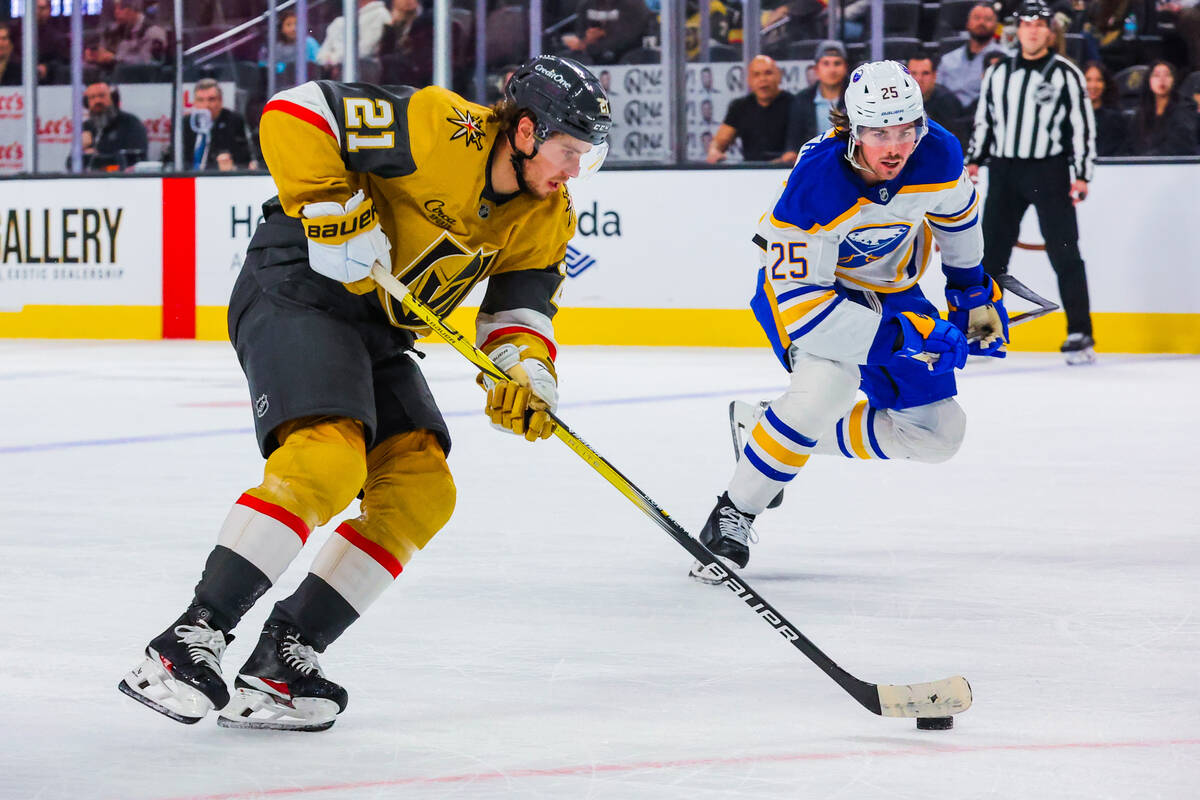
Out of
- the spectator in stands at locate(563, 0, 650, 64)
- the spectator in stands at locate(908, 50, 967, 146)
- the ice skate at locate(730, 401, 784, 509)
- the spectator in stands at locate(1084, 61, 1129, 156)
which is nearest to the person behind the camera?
the ice skate at locate(730, 401, 784, 509)

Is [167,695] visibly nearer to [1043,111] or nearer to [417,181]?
[417,181]

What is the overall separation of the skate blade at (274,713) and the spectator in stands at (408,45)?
7.46 m

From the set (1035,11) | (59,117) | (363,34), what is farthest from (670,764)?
(59,117)

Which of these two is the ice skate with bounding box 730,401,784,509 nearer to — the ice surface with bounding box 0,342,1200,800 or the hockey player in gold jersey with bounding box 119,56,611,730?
the ice surface with bounding box 0,342,1200,800

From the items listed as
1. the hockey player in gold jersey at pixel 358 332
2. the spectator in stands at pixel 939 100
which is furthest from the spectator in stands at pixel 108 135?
the hockey player in gold jersey at pixel 358 332

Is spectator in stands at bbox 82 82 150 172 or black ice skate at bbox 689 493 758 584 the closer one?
black ice skate at bbox 689 493 758 584

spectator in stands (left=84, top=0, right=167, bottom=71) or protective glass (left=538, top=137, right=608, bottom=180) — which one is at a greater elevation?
spectator in stands (left=84, top=0, right=167, bottom=71)

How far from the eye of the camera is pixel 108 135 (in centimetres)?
980

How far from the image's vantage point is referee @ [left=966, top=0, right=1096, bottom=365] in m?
7.52

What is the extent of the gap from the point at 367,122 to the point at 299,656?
710 mm

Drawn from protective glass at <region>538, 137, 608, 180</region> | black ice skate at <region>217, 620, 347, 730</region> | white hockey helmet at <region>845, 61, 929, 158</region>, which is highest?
white hockey helmet at <region>845, 61, 929, 158</region>

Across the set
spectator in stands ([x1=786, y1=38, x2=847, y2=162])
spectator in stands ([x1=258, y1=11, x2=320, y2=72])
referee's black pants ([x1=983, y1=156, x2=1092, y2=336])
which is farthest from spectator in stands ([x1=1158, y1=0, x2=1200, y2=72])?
spectator in stands ([x1=258, y1=11, x2=320, y2=72])

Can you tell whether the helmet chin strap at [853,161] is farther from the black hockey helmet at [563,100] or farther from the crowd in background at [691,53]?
the crowd in background at [691,53]

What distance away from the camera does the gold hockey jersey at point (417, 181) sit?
227cm
